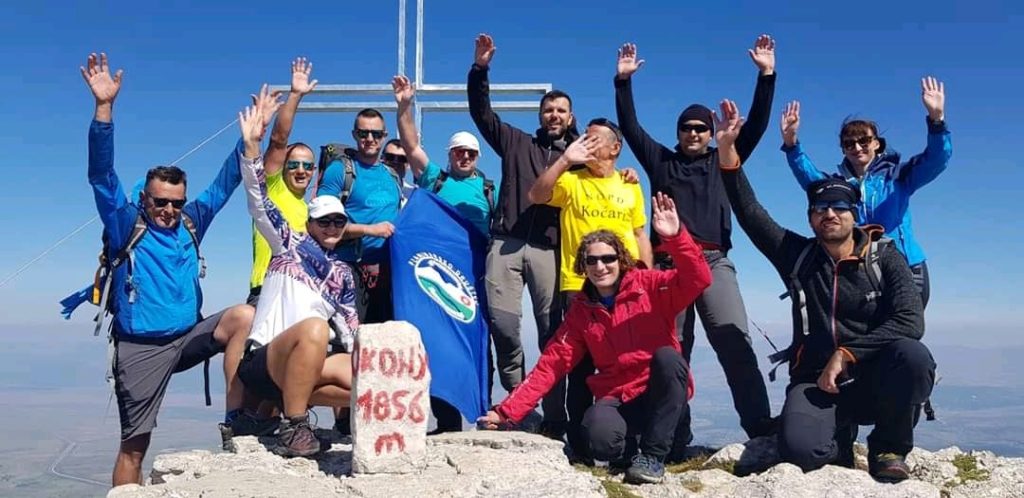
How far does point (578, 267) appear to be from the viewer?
7.06m

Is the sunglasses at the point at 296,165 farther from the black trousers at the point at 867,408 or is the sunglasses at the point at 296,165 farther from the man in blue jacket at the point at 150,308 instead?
the black trousers at the point at 867,408

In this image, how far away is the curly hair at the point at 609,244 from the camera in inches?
268

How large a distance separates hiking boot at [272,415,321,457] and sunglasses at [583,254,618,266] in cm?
276

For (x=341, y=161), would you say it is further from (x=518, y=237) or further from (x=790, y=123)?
(x=790, y=123)

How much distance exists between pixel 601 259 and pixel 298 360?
2721 millimetres

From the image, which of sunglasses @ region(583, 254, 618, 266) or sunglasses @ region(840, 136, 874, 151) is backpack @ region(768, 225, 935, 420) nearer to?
sunglasses @ region(840, 136, 874, 151)

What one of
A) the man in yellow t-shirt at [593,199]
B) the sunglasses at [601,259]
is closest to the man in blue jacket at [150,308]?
the man in yellow t-shirt at [593,199]

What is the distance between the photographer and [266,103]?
7.56 meters

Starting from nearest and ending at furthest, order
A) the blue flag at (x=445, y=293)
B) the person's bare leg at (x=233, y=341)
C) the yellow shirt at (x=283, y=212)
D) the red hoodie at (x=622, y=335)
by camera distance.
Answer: the red hoodie at (x=622, y=335) → the person's bare leg at (x=233, y=341) → the yellow shirt at (x=283, y=212) → the blue flag at (x=445, y=293)

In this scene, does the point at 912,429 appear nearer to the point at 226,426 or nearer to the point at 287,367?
the point at 287,367

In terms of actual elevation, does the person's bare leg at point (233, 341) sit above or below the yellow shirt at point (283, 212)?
below

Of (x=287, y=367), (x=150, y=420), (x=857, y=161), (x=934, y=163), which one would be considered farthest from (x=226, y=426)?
(x=934, y=163)

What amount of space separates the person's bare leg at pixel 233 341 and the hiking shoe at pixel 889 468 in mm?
5646

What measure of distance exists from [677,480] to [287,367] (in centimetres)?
355
